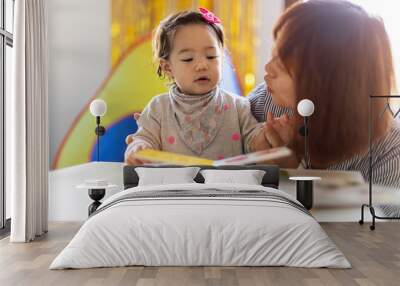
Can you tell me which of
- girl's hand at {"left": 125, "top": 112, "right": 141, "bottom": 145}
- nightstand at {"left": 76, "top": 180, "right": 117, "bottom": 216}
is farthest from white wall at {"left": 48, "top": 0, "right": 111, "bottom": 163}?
nightstand at {"left": 76, "top": 180, "right": 117, "bottom": 216}

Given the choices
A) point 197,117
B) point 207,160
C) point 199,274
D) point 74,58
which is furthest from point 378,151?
point 74,58

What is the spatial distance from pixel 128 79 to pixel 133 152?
3.02ft

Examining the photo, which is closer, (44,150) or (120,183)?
(44,150)

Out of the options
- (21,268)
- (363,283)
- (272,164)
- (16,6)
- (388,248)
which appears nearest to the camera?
(363,283)

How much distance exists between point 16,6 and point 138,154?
2.29m

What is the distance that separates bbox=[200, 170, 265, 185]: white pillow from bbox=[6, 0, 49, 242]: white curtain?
1.88 meters

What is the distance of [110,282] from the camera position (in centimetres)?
410

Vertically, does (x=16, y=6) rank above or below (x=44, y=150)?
above

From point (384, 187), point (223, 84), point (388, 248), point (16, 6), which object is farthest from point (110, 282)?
point (384, 187)

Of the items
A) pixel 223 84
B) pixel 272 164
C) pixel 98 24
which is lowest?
pixel 272 164

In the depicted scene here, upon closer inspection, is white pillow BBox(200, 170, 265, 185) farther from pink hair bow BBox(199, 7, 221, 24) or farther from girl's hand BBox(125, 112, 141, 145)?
pink hair bow BBox(199, 7, 221, 24)

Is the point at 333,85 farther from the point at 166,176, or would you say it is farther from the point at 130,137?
the point at 130,137

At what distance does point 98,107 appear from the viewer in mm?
7148

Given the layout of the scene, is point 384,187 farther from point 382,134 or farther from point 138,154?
point 138,154
